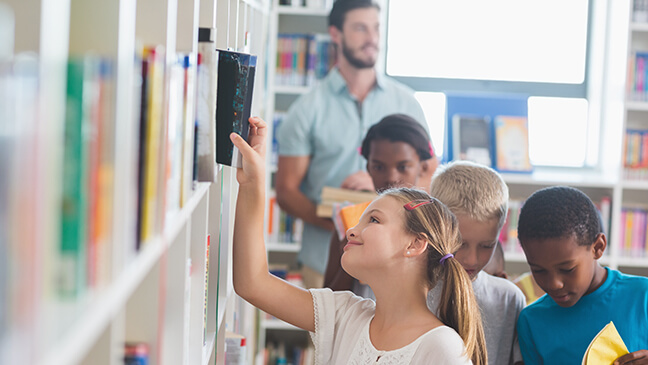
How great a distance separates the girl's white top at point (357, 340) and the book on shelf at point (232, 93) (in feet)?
1.29

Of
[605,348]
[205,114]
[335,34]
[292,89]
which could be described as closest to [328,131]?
[335,34]

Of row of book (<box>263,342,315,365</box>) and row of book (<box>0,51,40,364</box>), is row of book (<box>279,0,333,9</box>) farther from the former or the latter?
row of book (<box>0,51,40,364</box>)

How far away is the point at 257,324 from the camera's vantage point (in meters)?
3.40

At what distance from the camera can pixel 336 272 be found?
6.53 feet

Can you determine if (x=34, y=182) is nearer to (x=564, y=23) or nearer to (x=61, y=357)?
(x=61, y=357)

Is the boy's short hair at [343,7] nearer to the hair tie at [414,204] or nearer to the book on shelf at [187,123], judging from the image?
the hair tie at [414,204]

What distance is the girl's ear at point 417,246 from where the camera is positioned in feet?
4.65

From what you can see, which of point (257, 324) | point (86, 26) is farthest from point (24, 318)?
point (257, 324)

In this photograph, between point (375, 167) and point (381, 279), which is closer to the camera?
point (381, 279)

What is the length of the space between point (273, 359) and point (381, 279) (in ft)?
8.68

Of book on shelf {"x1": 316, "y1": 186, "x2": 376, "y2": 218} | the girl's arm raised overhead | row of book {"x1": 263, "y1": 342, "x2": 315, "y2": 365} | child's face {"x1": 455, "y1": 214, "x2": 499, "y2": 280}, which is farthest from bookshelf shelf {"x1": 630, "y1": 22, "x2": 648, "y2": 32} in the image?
the girl's arm raised overhead

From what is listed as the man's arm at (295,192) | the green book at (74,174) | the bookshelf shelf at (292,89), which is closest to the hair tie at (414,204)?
the green book at (74,174)

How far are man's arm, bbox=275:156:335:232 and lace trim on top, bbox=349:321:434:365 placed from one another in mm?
1599

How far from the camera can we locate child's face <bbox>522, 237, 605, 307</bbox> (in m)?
1.61
